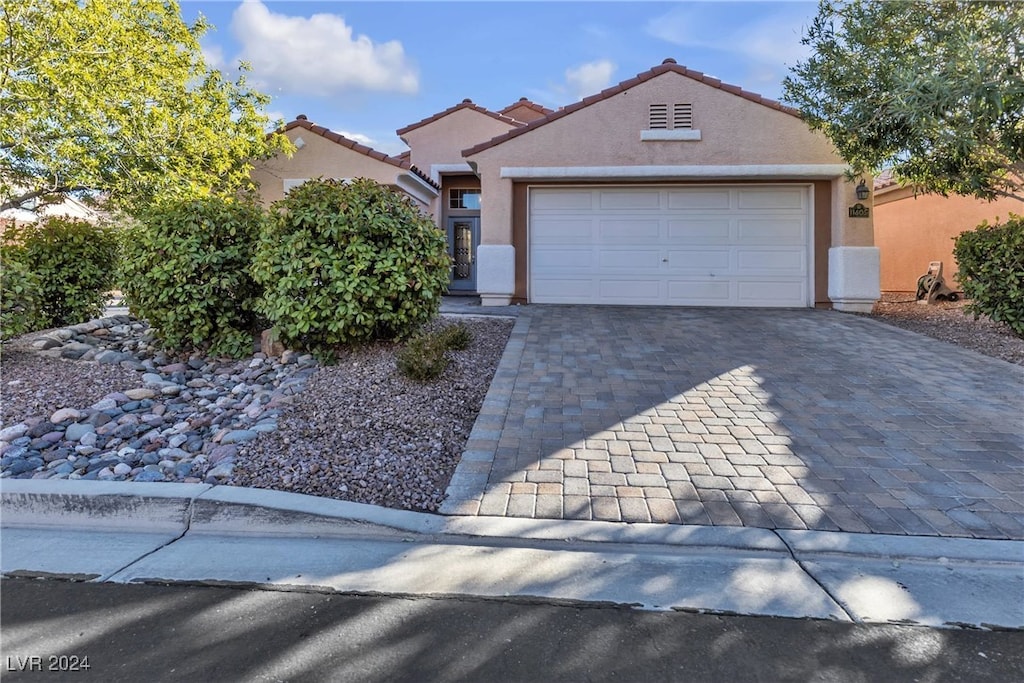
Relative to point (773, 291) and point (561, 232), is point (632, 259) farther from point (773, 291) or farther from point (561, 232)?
point (773, 291)

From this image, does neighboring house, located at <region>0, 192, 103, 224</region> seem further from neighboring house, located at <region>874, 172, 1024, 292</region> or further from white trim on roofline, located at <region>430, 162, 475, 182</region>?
neighboring house, located at <region>874, 172, 1024, 292</region>

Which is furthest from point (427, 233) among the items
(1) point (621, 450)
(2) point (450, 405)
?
(1) point (621, 450)

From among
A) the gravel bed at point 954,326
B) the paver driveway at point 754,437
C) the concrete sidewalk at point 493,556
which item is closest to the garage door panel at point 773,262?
the gravel bed at point 954,326

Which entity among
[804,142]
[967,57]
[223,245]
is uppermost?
[804,142]

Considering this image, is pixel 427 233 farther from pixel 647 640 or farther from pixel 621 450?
pixel 647 640

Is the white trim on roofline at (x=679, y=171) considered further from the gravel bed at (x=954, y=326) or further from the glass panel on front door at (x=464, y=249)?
the glass panel on front door at (x=464, y=249)

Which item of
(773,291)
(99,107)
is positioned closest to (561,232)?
(773,291)

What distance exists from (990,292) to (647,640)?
8.48m

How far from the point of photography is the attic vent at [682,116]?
448 inches

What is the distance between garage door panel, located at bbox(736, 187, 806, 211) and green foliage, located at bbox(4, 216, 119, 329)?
1083 centimetres

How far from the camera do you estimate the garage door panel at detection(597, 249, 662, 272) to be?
11.9 metres

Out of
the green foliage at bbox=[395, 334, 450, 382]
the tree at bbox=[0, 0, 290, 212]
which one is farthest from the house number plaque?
the tree at bbox=[0, 0, 290, 212]

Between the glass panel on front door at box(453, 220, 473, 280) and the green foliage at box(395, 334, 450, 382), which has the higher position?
the glass panel on front door at box(453, 220, 473, 280)

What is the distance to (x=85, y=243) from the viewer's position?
317 inches
